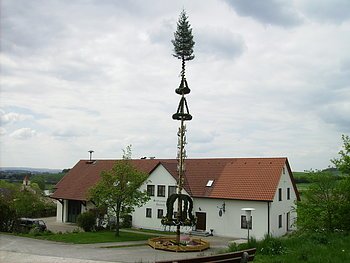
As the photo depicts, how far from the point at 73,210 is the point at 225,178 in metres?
15.7

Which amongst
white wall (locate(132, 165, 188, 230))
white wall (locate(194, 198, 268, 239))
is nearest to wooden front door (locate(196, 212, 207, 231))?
white wall (locate(194, 198, 268, 239))

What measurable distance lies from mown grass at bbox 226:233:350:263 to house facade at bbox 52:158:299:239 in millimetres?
16917

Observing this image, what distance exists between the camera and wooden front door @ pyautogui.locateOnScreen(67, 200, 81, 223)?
40281 millimetres

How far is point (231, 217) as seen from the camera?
32.3m

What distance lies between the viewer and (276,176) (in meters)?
32.3

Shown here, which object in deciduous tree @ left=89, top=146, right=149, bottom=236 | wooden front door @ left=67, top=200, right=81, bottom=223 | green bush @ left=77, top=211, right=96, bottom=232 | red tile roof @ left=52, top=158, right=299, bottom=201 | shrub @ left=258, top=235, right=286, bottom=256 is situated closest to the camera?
shrub @ left=258, top=235, right=286, bottom=256

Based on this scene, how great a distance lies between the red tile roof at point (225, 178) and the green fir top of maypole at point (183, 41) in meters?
13.3

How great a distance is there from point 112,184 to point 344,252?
20737 millimetres

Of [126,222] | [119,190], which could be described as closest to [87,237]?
[119,190]

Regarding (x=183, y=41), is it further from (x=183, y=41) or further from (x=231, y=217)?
(x=231, y=217)

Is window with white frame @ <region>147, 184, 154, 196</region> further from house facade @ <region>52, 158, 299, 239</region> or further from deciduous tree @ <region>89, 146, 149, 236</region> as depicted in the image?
deciduous tree @ <region>89, 146, 149, 236</region>

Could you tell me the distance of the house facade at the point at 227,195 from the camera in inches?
1233

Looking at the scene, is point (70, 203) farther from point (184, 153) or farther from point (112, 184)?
point (184, 153)

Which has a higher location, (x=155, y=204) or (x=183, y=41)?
(x=183, y=41)
